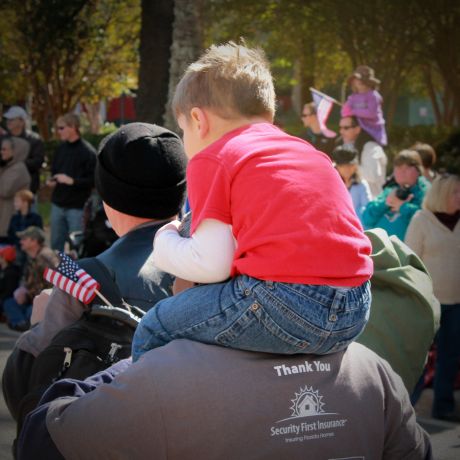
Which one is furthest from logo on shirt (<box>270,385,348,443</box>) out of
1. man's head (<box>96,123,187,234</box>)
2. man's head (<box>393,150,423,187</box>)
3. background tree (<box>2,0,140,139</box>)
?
background tree (<box>2,0,140,139</box>)

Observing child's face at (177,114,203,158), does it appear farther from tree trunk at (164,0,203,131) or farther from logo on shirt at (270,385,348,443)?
tree trunk at (164,0,203,131)

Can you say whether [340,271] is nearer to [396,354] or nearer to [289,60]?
[396,354]

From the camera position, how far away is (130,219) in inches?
133

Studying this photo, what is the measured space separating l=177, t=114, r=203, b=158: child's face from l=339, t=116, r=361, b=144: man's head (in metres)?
8.14

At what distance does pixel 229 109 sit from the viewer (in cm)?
246

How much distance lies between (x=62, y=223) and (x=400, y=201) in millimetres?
5429

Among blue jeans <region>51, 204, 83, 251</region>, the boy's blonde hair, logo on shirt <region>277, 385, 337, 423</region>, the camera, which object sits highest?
the boy's blonde hair

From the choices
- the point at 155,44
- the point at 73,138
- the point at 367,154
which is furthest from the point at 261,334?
the point at 155,44

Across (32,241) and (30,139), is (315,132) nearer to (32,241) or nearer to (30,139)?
(32,241)

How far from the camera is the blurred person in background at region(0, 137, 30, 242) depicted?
12234 millimetres

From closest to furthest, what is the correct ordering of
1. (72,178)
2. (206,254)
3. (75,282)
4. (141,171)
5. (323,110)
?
(206,254), (75,282), (141,171), (323,110), (72,178)

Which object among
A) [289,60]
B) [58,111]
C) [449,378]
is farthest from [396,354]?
[289,60]

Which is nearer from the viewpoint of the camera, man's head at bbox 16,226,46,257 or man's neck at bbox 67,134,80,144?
man's head at bbox 16,226,46,257

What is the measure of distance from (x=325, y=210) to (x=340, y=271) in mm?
142
